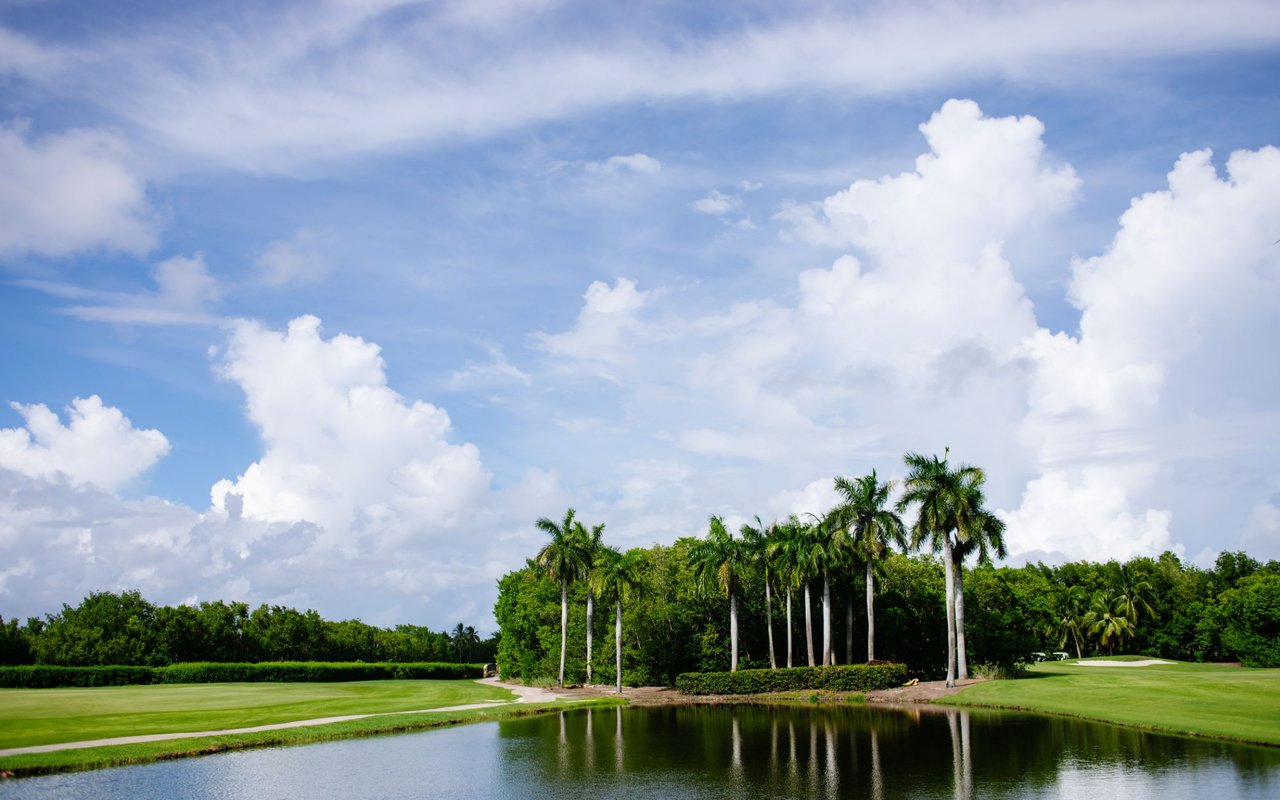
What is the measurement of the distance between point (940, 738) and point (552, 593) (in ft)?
210

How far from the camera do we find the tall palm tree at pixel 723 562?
2867 inches

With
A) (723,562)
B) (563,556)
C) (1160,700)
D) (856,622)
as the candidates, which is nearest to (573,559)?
(563,556)


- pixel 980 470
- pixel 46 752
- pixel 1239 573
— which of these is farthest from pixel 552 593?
pixel 1239 573

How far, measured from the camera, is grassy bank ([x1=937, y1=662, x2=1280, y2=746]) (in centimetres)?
3453

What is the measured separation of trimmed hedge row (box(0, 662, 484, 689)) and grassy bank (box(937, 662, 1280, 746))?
7631cm

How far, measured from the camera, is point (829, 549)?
68.8 m

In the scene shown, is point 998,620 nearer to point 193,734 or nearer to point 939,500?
point 939,500

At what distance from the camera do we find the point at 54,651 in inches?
3866

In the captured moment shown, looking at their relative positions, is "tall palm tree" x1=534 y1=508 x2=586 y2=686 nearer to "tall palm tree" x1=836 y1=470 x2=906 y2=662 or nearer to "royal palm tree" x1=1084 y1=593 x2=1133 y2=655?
"tall palm tree" x1=836 y1=470 x2=906 y2=662

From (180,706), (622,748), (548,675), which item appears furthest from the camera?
(548,675)

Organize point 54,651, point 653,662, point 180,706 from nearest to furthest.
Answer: point 180,706 → point 653,662 → point 54,651

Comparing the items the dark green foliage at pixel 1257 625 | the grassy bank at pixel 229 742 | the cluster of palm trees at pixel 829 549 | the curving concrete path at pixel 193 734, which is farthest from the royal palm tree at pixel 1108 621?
the grassy bank at pixel 229 742

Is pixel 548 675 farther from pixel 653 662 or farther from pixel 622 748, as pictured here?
pixel 622 748

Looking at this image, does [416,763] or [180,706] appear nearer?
[416,763]
